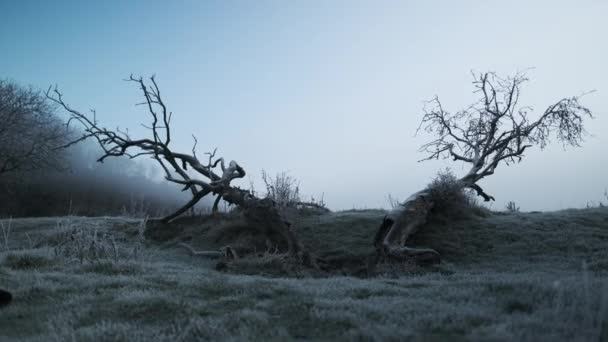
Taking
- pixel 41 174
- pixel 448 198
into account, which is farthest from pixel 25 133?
pixel 448 198

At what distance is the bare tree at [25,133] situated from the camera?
76.9 ft

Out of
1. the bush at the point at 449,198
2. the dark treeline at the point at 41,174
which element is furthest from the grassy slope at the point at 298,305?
the dark treeline at the point at 41,174

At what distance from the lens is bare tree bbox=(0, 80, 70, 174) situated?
23447mm

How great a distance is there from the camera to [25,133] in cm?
2450

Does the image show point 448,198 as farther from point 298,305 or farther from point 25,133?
point 25,133

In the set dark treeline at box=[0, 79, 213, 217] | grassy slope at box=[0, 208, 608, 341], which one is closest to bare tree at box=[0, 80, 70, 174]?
dark treeline at box=[0, 79, 213, 217]

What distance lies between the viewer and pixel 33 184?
27172mm

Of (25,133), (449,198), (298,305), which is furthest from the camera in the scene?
(25,133)

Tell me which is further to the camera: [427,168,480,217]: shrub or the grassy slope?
[427,168,480,217]: shrub

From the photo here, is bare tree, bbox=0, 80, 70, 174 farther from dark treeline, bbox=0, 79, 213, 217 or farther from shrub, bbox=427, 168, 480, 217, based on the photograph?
shrub, bbox=427, 168, 480, 217

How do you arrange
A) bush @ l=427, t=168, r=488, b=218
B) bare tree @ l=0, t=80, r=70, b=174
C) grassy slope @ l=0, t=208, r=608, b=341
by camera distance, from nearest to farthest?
grassy slope @ l=0, t=208, r=608, b=341, bush @ l=427, t=168, r=488, b=218, bare tree @ l=0, t=80, r=70, b=174

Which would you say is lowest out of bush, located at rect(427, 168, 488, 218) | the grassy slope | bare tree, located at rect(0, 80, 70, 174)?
the grassy slope

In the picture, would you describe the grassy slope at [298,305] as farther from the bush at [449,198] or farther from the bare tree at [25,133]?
the bare tree at [25,133]

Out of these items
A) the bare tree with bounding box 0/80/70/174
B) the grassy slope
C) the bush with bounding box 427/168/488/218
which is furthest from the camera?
the bare tree with bounding box 0/80/70/174
